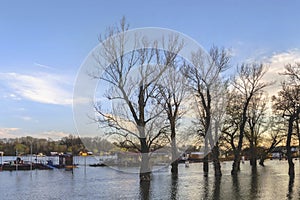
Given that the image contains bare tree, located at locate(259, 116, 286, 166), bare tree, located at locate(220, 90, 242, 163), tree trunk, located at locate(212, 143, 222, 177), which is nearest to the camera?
tree trunk, located at locate(212, 143, 222, 177)

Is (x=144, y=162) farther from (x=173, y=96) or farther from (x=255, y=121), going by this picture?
(x=255, y=121)

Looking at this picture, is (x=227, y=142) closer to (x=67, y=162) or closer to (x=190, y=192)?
(x=190, y=192)

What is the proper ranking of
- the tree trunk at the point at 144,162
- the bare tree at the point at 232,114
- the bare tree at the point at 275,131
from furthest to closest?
the bare tree at the point at 275,131, the bare tree at the point at 232,114, the tree trunk at the point at 144,162

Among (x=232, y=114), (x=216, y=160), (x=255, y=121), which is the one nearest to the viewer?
(x=216, y=160)

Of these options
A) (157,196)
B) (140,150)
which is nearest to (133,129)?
(140,150)

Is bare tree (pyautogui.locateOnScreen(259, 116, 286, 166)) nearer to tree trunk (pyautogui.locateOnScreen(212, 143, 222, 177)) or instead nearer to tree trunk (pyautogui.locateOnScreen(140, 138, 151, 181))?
tree trunk (pyautogui.locateOnScreen(212, 143, 222, 177))

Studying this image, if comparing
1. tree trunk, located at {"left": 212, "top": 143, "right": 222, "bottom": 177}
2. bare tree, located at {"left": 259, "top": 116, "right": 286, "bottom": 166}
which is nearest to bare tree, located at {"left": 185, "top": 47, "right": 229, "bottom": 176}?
tree trunk, located at {"left": 212, "top": 143, "right": 222, "bottom": 177}

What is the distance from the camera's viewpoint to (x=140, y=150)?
26250 mm

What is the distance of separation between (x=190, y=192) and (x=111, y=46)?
12.0 m

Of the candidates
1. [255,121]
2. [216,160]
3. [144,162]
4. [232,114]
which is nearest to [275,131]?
[255,121]

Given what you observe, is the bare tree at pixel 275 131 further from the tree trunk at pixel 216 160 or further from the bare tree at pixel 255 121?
the tree trunk at pixel 216 160

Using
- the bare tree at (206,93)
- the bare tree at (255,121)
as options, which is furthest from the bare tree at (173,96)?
the bare tree at (255,121)

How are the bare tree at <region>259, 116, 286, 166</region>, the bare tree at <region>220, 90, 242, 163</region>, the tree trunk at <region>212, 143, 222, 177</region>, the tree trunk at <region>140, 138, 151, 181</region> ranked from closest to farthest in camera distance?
the tree trunk at <region>140, 138, 151, 181</region>, the tree trunk at <region>212, 143, 222, 177</region>, the bare tree at <region>220, 90, 242, 163</region>, the bare tree at <region>259, 116, 286, 166</region>

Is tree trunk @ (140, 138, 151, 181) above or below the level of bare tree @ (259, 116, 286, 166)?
below
